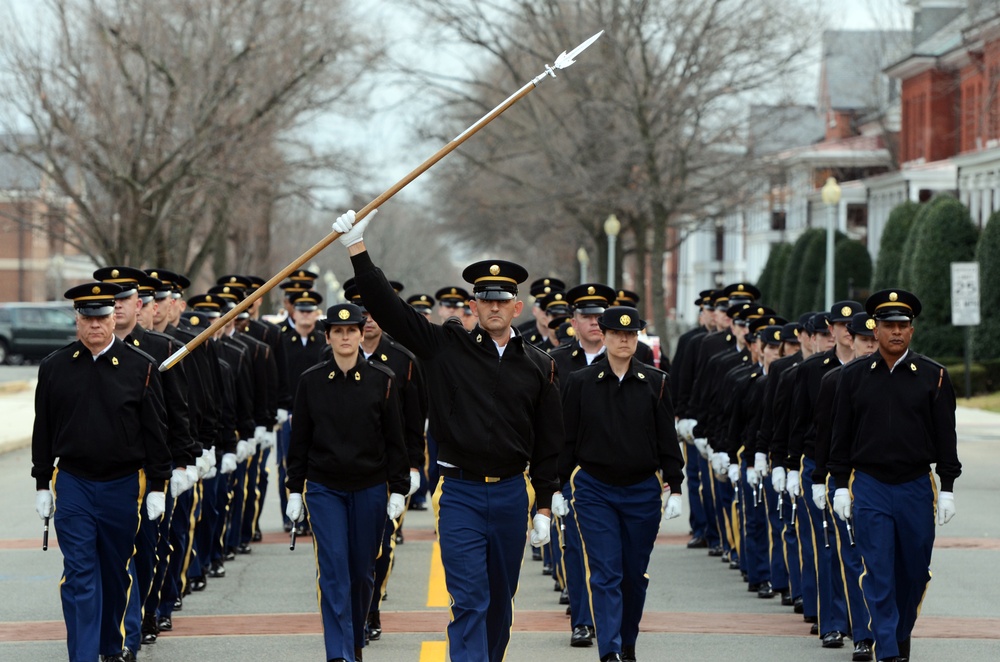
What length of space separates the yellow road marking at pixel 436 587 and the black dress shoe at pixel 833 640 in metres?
2.57

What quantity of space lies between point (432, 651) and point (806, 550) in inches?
104

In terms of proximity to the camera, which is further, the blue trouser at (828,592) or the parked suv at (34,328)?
the parked suv at (34,328)

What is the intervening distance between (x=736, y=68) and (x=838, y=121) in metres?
43.8

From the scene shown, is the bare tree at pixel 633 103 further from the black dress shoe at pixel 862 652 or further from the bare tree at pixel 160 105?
the black dress shoe at pixel 862 652

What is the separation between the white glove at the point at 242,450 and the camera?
1305 cm

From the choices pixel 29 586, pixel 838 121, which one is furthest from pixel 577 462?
pixel 838 121

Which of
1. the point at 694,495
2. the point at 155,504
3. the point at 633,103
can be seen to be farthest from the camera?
the point at 633,103

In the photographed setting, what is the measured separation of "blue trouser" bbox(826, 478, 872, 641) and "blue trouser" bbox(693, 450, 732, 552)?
164 inches

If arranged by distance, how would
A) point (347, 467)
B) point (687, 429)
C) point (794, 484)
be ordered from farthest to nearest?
point (687, 429)
point (794, 484)
point (347, 467)

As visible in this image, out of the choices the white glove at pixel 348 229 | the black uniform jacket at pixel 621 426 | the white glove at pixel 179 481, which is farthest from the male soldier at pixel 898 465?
the white glove at pixel 179 481

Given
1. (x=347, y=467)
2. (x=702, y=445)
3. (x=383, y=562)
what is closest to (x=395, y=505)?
(x=347, y=467)

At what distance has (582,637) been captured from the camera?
10.2 meters

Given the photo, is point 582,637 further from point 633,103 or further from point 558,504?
point 633,103

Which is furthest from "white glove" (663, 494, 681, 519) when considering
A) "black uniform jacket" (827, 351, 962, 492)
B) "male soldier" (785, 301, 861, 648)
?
"male soldier" (785, 301, 861, 648)
